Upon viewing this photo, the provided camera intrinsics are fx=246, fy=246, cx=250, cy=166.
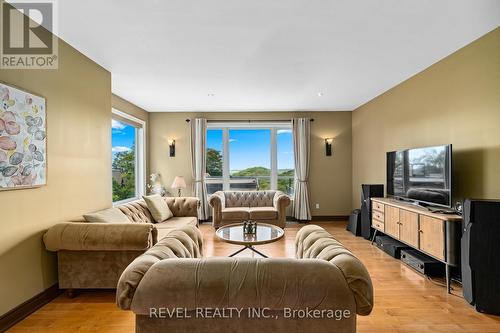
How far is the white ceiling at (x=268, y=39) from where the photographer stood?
2.17m

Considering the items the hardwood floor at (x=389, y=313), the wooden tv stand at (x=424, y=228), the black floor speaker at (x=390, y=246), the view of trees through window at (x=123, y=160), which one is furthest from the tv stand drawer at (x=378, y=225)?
the view of trees through window at (x=123, y=160)

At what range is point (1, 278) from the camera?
6.72 ft

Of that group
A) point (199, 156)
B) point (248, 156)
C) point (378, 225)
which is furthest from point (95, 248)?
point (248, 156)

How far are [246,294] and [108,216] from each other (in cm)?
233

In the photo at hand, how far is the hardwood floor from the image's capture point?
82.5 inches

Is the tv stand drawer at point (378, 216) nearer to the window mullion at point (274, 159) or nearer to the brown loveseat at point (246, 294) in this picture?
the window mullion at point (274, 159)

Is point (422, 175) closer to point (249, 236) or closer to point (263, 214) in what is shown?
point (249, 236)

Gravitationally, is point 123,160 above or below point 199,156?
below

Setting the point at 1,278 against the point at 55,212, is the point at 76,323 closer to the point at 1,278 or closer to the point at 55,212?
the point at 1,278

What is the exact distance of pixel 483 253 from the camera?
2299 millimetres

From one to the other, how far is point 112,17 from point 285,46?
5.83ft

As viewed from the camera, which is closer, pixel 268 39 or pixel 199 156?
pixel 268 39

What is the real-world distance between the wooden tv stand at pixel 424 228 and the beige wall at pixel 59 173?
4.11 meters

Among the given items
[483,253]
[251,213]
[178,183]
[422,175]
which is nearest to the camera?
[483,253]
